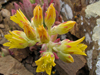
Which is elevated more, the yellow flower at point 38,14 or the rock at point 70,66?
the yellow flower at point 38,14

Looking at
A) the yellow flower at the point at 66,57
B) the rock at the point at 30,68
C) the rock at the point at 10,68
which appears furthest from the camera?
the rock at the point at 30,68

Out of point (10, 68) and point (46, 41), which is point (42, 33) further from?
point (10, 68)

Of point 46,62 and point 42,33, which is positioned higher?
point 42,33

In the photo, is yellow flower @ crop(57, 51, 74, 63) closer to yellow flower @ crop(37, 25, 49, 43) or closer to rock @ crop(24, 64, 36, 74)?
yellow flower @ crop(37, 25, 49, 43)

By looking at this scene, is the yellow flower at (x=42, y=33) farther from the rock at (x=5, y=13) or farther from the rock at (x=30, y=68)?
the rock at (x=5, y=13)

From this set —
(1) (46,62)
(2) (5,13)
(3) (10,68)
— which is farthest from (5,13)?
(1) (46,62)

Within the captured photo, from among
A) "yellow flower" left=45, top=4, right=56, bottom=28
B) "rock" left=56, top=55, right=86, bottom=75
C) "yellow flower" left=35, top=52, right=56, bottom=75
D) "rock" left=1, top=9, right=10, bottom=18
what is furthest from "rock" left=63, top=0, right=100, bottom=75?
"rock" left=1, top=9, right=10, bottom=18

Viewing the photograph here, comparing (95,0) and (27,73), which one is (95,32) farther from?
(27,73)

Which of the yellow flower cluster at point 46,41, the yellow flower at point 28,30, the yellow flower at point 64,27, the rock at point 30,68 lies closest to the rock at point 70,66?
the yellow flower cluster at point 46,41

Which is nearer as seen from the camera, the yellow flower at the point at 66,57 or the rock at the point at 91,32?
the yellow flower at the point at 66,57
